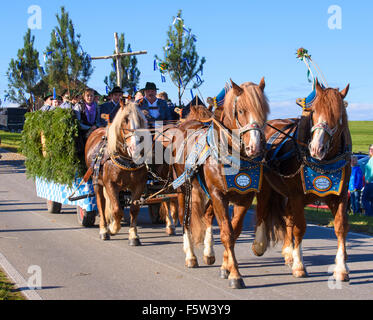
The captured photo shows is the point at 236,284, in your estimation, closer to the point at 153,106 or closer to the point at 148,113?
the point at 148,113

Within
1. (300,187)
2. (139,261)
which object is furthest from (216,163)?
(139,261)

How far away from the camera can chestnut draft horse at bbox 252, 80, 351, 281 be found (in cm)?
530

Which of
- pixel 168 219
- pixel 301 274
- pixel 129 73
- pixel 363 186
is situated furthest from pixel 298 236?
pixel 129 73

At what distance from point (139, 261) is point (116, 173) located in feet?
5.38

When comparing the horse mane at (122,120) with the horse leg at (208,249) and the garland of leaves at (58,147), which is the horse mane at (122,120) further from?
the horse leg at (208,249)

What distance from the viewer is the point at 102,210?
8.30 metres

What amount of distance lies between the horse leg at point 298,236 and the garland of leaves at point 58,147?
4.55m

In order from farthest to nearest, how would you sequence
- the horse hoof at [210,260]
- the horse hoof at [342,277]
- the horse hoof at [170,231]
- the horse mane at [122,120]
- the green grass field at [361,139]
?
1. the green grass field at [361,139]
2. the horse hoof at [170,231]
3. the horse mane at [122,120]
4. the horse hoof at [210,260]
5. the horse hoof at [342,277]

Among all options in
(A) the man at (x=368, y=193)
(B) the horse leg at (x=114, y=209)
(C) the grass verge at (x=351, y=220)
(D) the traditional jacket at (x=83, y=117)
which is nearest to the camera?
(B) the horse leg at (x=114, y=209)

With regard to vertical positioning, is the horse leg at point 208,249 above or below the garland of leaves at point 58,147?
below

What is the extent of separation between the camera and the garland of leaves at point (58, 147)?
29.5ft

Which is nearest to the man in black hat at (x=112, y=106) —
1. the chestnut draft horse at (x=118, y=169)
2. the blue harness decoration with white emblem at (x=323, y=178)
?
the chestnut draft horse at (x=118, y=169)

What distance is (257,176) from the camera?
5434 millimetres
